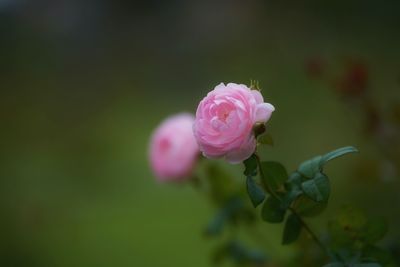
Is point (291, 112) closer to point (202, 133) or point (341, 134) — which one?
point (341, 134)

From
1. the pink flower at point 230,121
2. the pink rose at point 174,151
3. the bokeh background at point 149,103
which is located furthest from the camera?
the bokeh background at point 149,103

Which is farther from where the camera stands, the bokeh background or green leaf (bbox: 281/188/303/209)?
the bokeh background

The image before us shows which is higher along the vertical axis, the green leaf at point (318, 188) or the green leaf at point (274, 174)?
the green leaf at point (274, 174)

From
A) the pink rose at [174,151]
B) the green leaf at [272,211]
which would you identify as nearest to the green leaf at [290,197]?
the green leaf at [272,211]

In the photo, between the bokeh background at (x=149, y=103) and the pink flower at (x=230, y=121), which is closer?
the pink flower at (x=230, y=121)

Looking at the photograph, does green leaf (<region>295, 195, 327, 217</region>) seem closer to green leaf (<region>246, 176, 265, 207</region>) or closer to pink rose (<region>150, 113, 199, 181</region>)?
green leaf (<region>246, 176, 265, 207</region>)

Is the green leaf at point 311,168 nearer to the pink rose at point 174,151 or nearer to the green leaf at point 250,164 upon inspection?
the green leaf at point 250,164

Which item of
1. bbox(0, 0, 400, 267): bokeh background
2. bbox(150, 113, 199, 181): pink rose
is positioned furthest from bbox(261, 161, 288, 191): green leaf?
bbox(0, 0, 400, 267): bokeh background
